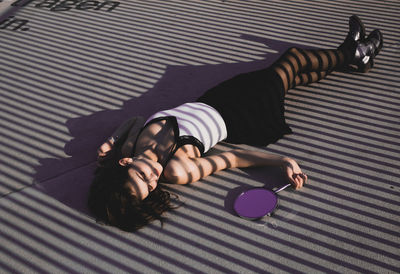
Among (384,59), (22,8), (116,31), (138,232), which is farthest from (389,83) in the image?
(22,8)

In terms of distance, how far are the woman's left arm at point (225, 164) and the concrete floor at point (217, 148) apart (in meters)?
A: 0.09

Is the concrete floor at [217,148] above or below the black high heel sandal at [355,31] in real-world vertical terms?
below

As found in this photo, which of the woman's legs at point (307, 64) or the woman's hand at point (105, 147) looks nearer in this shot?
the woman's hand at point (105, 147)

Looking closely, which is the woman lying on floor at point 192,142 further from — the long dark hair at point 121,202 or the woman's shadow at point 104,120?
the woman's shadow at point 104,120

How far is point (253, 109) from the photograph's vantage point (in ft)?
9.46

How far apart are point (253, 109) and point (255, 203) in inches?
28.5

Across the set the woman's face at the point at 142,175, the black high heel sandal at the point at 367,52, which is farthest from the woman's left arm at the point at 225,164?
the black high heel sandal at the point at 367,52

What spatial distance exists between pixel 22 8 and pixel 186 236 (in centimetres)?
399

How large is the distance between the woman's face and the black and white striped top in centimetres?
29

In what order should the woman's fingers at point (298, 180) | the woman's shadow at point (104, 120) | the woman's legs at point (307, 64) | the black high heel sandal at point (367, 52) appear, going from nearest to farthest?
the woman's fingers at point (298, 180)
the woman's shadow at point (104, 120)
the woman's legs at point (307, 64)
the black high heel sandal at point (367, 52)

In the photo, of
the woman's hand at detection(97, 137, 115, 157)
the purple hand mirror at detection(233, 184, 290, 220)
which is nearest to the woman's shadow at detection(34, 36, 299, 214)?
the woman's hand at detection(97, 137, 115, 157)

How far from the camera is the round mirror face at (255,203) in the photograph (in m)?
2.48

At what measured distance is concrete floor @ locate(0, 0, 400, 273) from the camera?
7.64ft

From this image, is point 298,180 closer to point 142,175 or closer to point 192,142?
point 192,142
